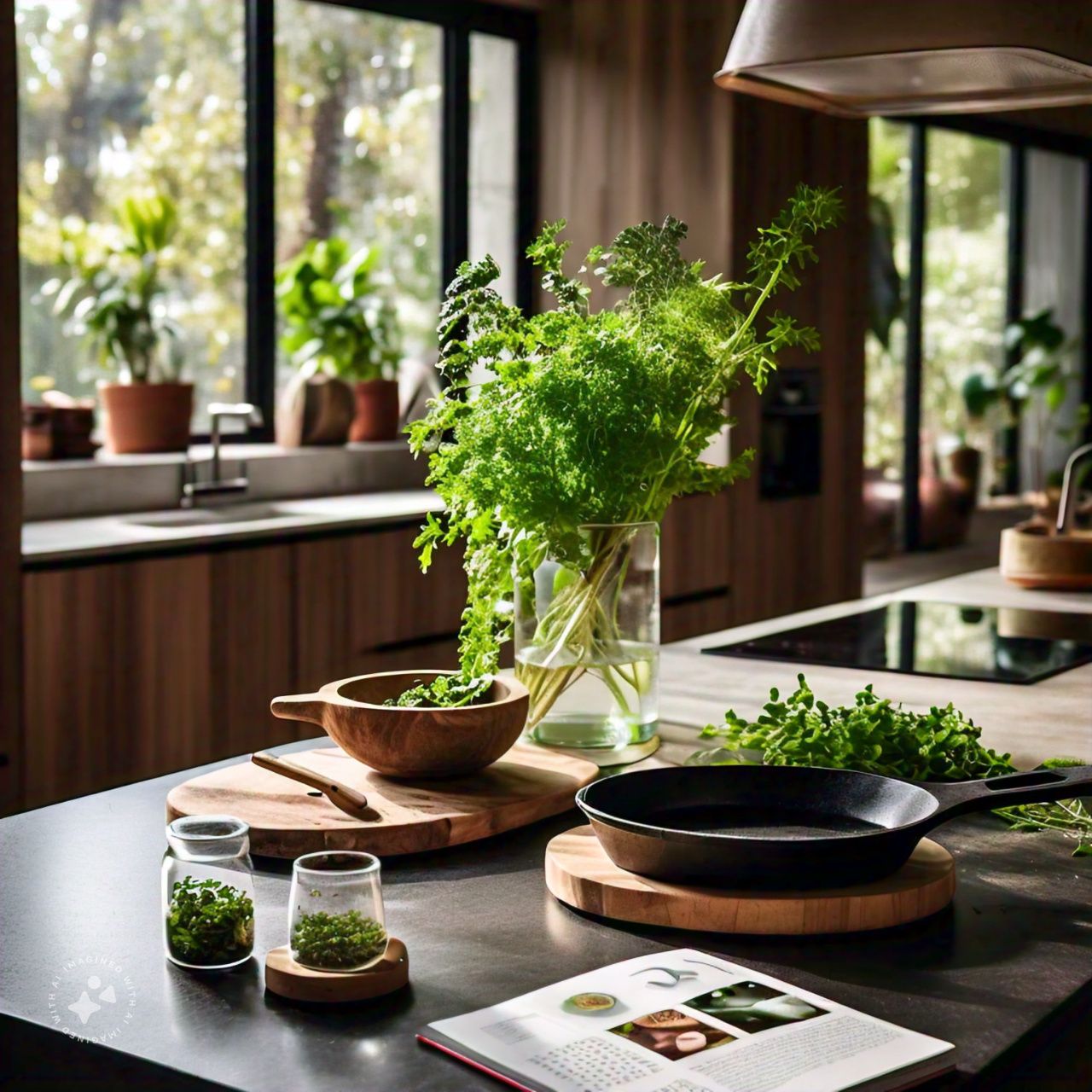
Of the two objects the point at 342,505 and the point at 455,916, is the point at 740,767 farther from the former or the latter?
the point at 342,505

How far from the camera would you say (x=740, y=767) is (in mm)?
1449

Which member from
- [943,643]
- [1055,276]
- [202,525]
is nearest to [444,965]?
[943,643]

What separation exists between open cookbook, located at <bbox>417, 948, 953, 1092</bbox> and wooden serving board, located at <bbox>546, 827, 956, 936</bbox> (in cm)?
10

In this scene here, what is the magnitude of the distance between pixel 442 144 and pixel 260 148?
0.82 m

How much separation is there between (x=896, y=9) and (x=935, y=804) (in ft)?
3.50

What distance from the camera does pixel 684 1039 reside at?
1.01 metres

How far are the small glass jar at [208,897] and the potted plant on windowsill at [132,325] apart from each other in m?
3.37

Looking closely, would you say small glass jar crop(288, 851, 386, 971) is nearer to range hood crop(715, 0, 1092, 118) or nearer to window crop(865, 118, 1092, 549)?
range hood crop(715, 0, 1092, 118)

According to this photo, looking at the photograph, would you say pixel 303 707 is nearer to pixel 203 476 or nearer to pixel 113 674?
pixel 113 674

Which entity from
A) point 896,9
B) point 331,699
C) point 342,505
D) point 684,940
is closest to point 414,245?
point 342,505

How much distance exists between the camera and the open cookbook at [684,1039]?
3.13 ft

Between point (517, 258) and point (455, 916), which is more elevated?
point (517, 258)

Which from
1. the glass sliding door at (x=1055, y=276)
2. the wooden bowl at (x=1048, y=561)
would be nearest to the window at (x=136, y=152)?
the wooden bowl at (x=1048, y=561)

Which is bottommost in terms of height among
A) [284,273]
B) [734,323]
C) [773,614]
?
[773,614]
